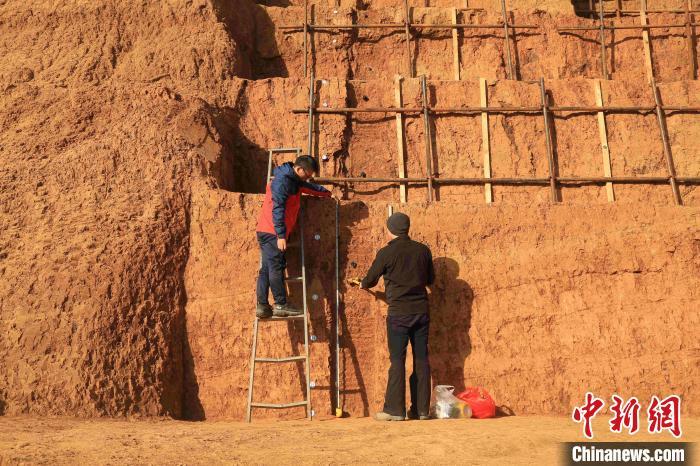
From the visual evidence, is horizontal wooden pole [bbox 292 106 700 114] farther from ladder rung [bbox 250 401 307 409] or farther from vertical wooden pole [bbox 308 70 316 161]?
ladder rung [bbox 250 401 307 409]

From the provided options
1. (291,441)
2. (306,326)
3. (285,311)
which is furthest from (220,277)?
(291,441)

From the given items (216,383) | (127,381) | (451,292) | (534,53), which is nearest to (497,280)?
(451,292)

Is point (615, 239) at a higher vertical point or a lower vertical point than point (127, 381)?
higher

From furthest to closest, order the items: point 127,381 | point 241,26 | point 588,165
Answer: point 241,26 → point 588,165 → point 127,381

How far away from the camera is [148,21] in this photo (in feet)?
30.9

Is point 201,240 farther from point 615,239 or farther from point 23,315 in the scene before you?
point 615,239

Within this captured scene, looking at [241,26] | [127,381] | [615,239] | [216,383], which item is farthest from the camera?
[241,26]

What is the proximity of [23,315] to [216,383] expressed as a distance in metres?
1.77

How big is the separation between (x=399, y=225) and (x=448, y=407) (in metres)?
1.62

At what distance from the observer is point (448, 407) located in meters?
6.20

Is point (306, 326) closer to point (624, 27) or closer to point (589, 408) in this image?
point (589, 408)

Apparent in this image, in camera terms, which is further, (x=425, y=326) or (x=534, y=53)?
(x=534, y=53)

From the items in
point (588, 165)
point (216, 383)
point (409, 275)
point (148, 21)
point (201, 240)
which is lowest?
point (216, 383)

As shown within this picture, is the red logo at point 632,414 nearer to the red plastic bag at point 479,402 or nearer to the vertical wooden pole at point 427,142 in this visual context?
the red plastic bag at point 479,402
